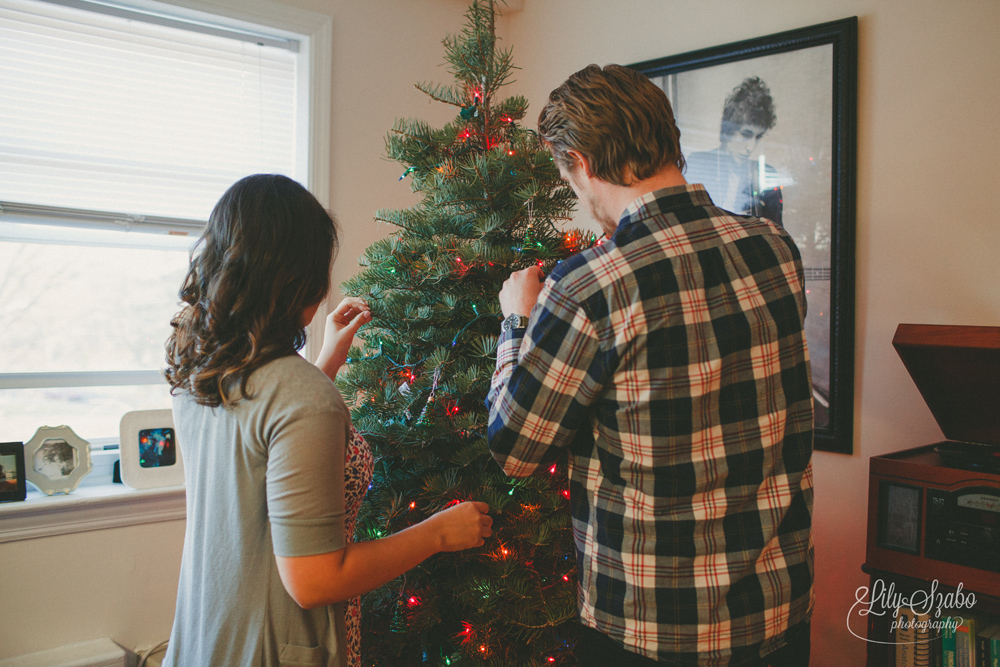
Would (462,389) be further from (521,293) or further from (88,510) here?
(88,510)

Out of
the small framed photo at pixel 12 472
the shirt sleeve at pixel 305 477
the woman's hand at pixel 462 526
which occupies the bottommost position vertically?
the small framed photo at pixel 12 472

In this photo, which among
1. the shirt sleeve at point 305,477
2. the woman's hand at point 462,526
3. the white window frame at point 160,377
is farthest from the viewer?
the white window frame at point 160,377

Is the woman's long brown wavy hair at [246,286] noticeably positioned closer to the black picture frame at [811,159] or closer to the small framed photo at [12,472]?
the small framed photo at [12,472]

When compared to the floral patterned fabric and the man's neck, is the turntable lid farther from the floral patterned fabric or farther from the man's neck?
the floral patterned fabric

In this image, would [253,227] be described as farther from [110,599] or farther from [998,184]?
[998,184]

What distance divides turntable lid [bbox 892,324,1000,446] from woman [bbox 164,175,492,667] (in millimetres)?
1208

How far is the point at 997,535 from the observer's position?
140cm

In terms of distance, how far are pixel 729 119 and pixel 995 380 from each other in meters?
1.17

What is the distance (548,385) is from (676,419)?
183 mm

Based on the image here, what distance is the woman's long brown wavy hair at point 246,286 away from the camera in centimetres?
94

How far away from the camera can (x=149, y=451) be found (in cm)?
206

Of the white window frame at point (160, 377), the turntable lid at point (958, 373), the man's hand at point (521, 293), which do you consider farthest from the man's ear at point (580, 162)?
the white window frame at point (160, 377)

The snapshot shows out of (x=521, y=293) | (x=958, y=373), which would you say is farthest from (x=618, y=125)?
(x=958, y=373)

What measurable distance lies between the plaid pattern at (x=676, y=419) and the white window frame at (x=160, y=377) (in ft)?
5.09
